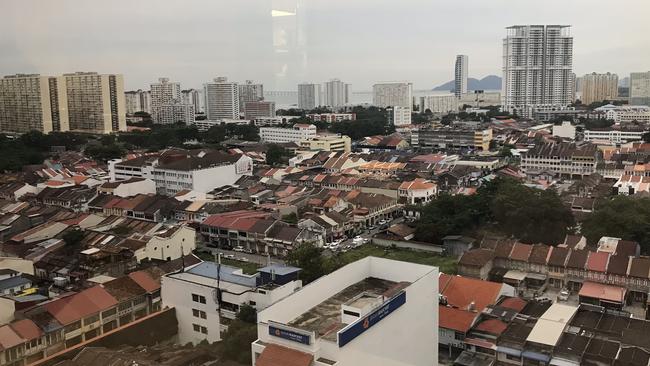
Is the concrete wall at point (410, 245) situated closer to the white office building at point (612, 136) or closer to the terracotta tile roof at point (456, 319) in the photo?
the terracotta tile roof at point (456, 319)

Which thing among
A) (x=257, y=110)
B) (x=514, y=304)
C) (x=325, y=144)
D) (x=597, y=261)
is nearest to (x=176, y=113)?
(x=257, y=110)

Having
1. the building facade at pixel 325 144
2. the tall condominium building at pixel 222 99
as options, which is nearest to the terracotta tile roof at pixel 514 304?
the building facade at pixel 325 144

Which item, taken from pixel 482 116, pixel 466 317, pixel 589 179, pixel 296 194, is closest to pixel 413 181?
pixel 296 194

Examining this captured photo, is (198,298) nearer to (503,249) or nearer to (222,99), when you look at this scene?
(503,249)

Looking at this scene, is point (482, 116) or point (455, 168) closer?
point (455, 168)

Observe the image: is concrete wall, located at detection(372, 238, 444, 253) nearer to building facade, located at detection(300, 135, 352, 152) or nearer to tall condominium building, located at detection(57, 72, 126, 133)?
building facade, located at detection(300, 135, 352, 152)

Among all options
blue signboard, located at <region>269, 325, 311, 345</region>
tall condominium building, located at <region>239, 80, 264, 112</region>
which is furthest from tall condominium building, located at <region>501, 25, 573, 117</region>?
blue signboard, located at <region>269, 325, 311, 345</region>

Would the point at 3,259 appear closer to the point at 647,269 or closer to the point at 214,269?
the point at 214,269
